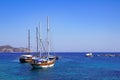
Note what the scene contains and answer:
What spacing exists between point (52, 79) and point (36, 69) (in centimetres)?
2050

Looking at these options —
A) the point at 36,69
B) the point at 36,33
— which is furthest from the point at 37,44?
the point at 36,69

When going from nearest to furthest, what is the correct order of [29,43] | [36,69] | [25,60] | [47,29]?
[36,69]
[47,29]
[25,60]
[29,43]

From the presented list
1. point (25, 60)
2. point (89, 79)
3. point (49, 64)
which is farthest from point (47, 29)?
point (89, 79)

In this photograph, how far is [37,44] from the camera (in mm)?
92250

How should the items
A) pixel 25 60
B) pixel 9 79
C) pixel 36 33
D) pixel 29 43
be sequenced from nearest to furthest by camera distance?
pixel 9 79 < pixel 36 33 < pixel 25 60 < pixel 29 43

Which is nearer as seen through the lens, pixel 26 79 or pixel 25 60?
pixel 26 79

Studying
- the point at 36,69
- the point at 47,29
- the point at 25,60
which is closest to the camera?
the point at 36,69

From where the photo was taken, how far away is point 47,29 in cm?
7800

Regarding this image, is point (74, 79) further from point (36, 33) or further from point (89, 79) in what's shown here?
point (36, 33)

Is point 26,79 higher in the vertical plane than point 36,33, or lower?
lower

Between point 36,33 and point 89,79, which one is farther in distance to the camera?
point 36,33

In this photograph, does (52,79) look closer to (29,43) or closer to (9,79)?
(9,79)

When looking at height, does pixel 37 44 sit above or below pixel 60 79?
above

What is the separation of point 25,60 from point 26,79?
158 feet
